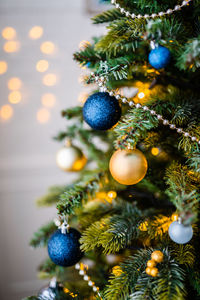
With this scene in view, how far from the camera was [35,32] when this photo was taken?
1051 millimetres

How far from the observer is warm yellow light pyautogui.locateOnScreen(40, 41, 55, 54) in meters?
1.07

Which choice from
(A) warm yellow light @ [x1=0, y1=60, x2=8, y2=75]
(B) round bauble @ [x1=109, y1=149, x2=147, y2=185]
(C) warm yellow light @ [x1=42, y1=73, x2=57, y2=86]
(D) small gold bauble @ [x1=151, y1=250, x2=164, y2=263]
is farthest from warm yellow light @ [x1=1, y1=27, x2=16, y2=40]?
(D) small gold bauble @ [x1=151, y1=250, x2=164, y2=263]

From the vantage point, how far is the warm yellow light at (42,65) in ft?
3.55

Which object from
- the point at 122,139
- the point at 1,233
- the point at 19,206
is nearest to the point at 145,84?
the point at 122,139

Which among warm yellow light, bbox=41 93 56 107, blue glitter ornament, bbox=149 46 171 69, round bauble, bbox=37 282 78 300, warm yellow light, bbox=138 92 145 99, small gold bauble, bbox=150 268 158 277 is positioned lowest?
round bauble, bbox=37 282 78 300

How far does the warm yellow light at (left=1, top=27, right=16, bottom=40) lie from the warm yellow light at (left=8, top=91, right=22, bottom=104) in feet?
0.77

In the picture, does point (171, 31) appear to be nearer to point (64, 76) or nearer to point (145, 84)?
point (145, 84)

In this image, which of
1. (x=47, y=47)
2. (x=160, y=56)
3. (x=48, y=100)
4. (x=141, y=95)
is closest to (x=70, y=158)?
(x=141, y=95)

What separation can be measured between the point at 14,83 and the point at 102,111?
2.73 ft

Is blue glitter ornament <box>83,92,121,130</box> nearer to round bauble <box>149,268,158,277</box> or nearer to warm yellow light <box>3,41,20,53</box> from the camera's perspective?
round bauble <box>149,268,158,277</box>

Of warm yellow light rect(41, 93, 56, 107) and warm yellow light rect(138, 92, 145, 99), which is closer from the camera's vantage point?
warm yellow light rect(138, 92, 145, 99)

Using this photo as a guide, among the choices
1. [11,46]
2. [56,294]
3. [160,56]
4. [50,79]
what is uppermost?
[160,56]

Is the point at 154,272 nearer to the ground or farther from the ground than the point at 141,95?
nearer to the ground

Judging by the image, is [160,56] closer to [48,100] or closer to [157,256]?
[157,256]
